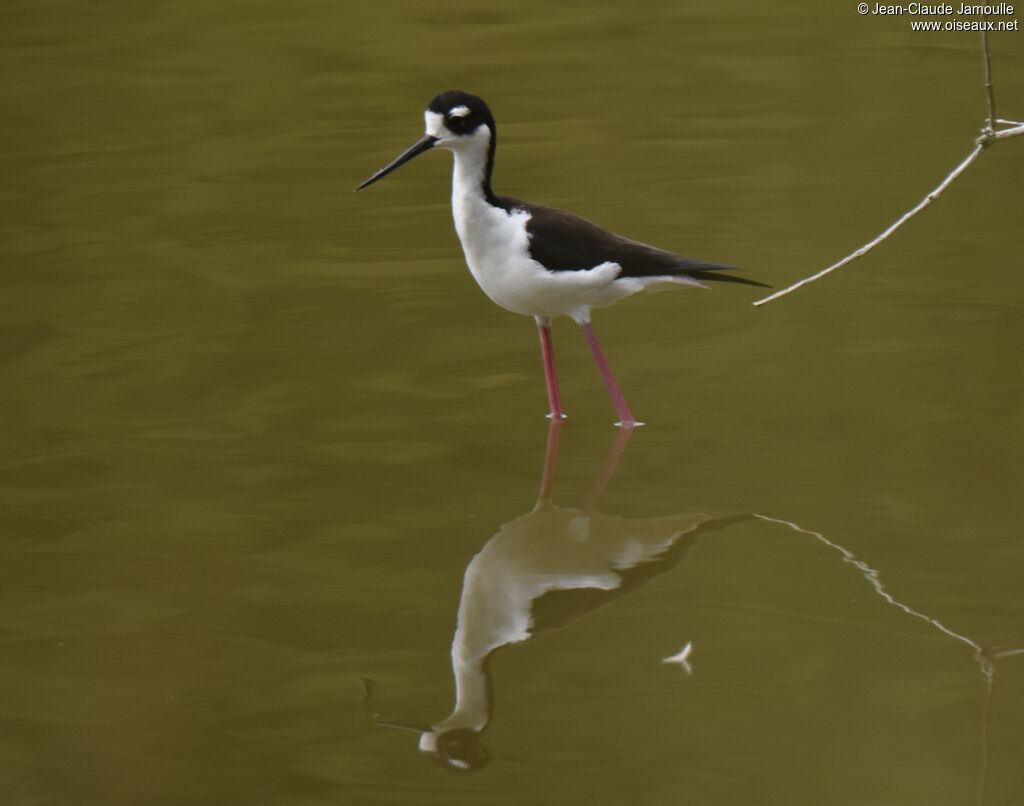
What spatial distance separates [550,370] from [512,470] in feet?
1.66

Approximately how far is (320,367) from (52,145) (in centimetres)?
472

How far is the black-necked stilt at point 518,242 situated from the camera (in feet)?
18.9

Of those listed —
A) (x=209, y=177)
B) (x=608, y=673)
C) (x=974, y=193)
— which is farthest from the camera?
(x=209, y=177)

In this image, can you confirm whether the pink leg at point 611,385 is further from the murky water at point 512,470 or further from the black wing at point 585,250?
the black wing at point 585,250

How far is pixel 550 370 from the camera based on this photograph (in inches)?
240

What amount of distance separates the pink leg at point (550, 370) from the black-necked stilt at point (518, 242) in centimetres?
16

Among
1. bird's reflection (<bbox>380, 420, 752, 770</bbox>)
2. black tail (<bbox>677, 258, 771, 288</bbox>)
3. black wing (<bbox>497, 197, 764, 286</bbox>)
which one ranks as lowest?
bird's reflection (<bbox>380, 420, 752, 770</bbox>)

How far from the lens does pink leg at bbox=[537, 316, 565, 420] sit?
6.09 m

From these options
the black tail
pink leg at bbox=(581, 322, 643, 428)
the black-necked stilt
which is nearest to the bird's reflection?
pink leg at bbox=(581, 322, 643, 428)

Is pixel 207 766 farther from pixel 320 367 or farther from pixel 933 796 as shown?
pixel 320 367

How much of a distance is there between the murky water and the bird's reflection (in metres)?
0.02

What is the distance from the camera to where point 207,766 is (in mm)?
3977

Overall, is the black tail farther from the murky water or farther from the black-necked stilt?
the murky water

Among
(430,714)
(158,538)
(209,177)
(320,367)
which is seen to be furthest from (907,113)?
(430,714)
